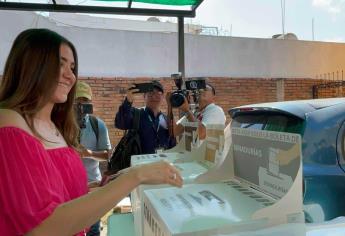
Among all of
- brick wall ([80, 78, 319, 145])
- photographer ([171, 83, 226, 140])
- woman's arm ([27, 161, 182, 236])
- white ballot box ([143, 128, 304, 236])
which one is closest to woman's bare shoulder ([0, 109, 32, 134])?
woman's arm ([27, 161, 182, 236])

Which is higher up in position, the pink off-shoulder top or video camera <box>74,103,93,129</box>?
video camera <box>74,103,93,129</box>

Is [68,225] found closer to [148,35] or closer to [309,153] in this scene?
[309,153]

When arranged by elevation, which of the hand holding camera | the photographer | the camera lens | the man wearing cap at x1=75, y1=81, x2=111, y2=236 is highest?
the hand holding camera

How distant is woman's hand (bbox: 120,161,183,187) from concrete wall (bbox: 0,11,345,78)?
4589mm

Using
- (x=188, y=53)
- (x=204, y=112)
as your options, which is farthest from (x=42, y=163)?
(x=188, y=53)

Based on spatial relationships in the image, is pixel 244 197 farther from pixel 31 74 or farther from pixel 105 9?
pixel 105 9

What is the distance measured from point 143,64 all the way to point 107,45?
651 millimetres

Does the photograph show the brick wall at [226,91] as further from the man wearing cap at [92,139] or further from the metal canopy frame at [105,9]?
the man wearing cap at [92,139]

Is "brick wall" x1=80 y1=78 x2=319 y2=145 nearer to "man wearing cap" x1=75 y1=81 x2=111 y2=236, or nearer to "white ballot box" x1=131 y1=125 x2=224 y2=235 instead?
"man wearing cap" x1=75 y1=81 x2=111 y2=236

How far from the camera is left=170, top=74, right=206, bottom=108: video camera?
95.2 inches

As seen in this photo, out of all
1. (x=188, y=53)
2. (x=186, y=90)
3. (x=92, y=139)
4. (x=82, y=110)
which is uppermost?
(x=188, y=53)

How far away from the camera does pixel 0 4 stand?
2.71 metres

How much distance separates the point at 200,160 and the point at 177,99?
963 mm

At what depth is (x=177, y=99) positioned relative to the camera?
2.42 meters
